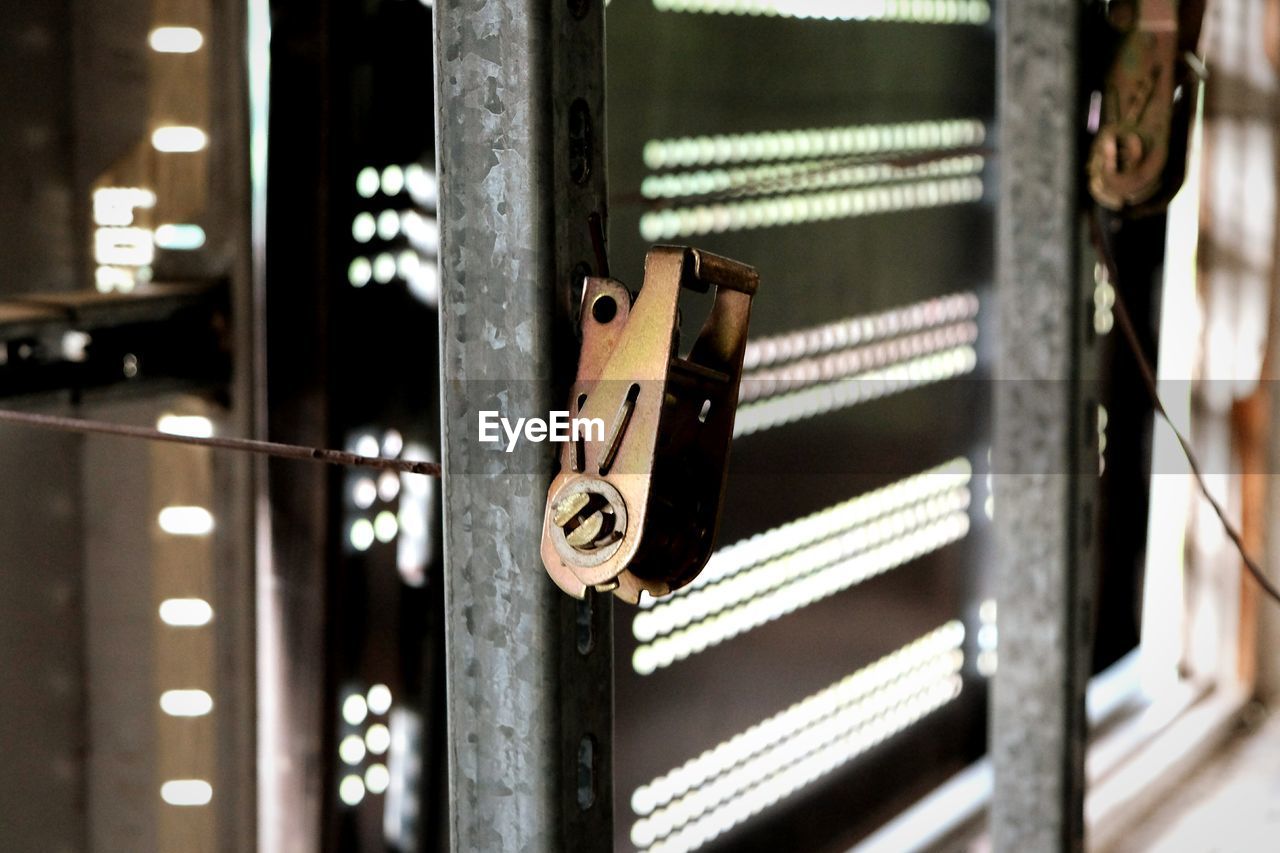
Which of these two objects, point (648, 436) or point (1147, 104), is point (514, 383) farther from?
point (1147, 104)

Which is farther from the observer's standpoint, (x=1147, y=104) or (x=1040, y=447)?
(x=1040, y=447)

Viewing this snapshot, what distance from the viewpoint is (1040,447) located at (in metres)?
2.31

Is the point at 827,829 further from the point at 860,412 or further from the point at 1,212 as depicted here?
the point at 1,212

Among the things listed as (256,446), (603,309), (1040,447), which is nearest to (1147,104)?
(1040,447)

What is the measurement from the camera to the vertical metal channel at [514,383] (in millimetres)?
1187

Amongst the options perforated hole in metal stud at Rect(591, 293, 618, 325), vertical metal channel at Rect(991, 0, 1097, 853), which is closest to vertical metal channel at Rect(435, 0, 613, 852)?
perforated hole in metal stud at Rect(591, 293, 618, 325)

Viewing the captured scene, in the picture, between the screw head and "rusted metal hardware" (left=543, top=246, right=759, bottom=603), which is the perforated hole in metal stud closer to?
"rusted metal hardware" (left=543, top=246, right=759, bottom=603)

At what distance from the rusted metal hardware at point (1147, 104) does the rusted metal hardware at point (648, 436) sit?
1.16 metres

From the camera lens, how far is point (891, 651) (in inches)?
130

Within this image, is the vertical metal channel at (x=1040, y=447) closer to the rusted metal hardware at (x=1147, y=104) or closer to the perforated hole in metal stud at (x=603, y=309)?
the rusted metal hardware at (x=1147, y=104)

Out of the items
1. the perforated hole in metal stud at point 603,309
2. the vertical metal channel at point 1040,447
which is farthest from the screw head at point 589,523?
the vertical metal channel at point 1040,447

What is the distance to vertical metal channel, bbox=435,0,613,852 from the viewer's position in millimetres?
1187

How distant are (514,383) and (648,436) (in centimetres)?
13

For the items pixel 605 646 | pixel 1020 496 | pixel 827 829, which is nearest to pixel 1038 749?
pixel 1020 496
